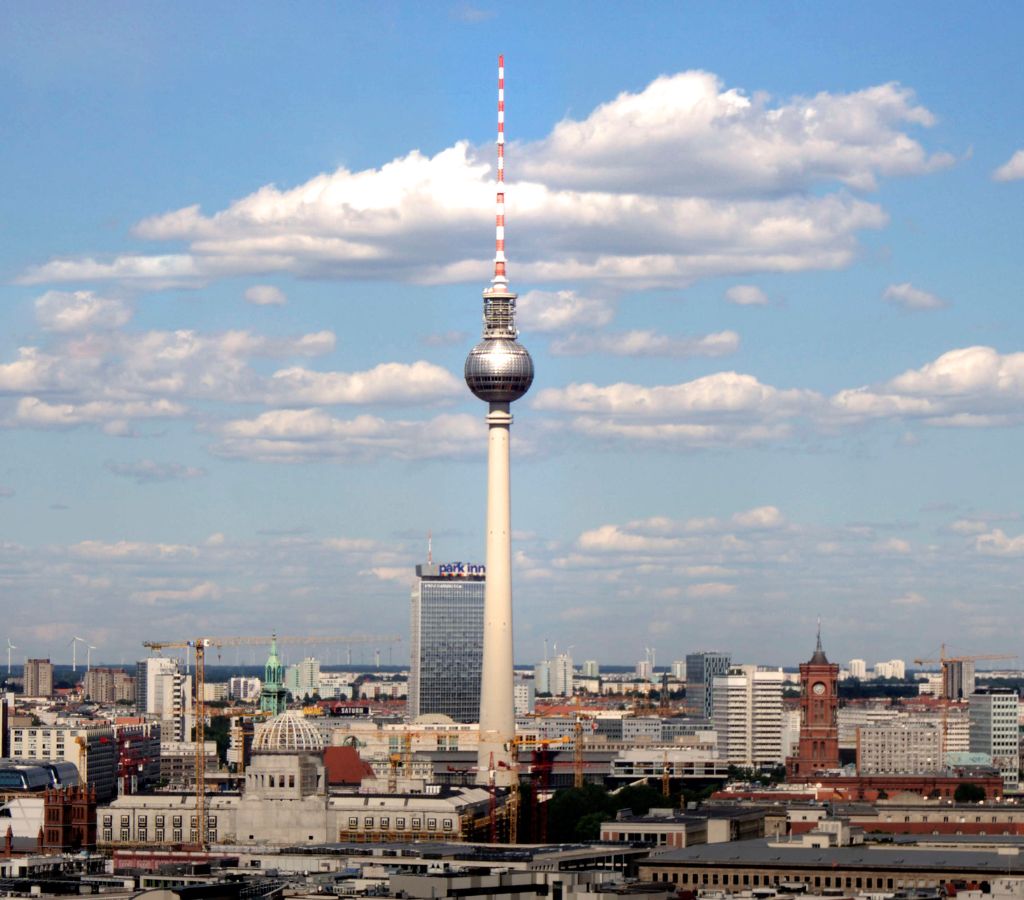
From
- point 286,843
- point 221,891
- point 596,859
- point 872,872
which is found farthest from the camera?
point 286,843

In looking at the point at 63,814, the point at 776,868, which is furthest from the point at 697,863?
the point at 63,814

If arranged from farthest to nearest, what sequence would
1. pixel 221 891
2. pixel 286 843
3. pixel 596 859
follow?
pixel 286 843, pixel 596 859, pixel 221 891

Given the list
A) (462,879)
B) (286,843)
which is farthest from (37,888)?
(286,843)

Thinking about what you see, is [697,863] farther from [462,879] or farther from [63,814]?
[63,814]

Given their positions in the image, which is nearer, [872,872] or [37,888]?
[37,888]

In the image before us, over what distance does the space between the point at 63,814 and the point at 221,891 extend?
57862 mm

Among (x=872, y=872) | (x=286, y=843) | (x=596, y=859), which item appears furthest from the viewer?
(x=286, y=843)

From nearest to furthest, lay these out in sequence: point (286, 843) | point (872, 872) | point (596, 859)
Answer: point (872, 872)
point (596, 859)
point (286, 843)

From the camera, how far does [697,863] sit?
162875 millimetres

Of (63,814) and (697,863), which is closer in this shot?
(697,863)

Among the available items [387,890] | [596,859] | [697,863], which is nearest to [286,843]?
[596,859]

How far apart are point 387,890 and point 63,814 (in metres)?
59.0

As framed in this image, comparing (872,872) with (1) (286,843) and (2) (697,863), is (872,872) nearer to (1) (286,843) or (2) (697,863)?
(2) (697,863)

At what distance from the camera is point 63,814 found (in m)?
199
